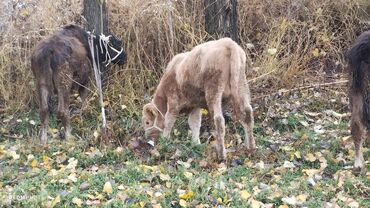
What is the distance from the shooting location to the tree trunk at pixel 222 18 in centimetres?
1016

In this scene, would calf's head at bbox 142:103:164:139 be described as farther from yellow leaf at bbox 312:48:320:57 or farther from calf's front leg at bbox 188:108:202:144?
yellow leaf at bbox 312:48:320:57

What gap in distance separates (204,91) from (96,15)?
139 inches

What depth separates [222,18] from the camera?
33.6 ft

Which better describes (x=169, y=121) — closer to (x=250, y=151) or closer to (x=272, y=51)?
(x=250, y=151)

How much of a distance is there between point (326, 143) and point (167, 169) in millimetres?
2428

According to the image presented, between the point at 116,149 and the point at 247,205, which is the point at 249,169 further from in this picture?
the point at 116,149

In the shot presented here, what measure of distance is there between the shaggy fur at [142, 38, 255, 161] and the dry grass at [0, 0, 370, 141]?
125 cm

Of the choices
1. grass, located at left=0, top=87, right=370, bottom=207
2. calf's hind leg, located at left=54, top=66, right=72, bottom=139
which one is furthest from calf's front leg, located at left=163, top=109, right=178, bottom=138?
calf's hind leg, located at left=54, top=66, right=72, bottom=139

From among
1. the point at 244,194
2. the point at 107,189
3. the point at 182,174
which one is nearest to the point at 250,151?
the point at 182,174

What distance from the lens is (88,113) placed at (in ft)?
32.6

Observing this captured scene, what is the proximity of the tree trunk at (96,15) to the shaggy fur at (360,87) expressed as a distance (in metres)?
5.06

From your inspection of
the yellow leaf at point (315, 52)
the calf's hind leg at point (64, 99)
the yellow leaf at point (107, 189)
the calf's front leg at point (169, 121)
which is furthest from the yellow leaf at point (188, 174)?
the yellow leaf at point (315, 52)

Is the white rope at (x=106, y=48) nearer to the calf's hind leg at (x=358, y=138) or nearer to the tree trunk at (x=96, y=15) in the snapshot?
the tree trunk at (x=96, y=15)

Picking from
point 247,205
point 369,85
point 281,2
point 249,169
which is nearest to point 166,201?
point 247,205
